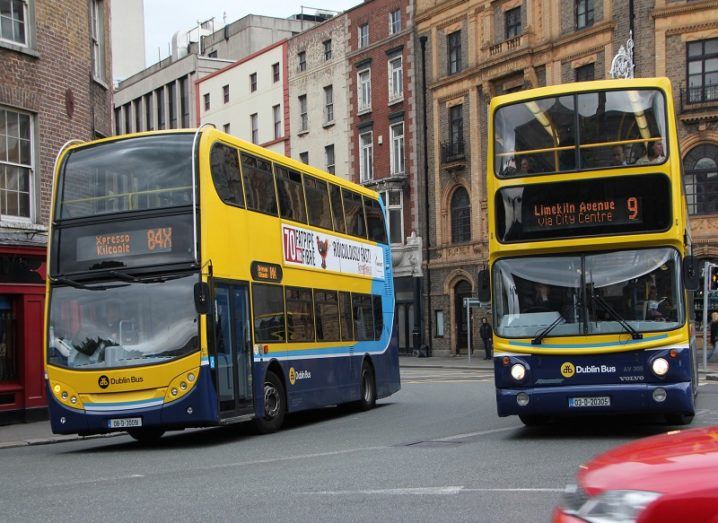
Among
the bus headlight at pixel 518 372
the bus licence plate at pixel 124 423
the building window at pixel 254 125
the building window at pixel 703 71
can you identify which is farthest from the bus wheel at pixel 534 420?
the building window at pixel 254 125

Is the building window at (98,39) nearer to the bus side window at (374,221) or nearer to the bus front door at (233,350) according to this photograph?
the bus side window at (374,221)

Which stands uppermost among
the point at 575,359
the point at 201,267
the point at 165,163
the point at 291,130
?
the point at 291,130

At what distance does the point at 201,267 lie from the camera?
14320 millimetres

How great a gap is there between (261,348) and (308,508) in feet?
24.3

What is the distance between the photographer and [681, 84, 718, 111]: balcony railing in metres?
37.1

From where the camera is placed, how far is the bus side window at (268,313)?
627 inches

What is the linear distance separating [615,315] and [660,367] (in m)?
0.81

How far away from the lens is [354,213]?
2083 cm

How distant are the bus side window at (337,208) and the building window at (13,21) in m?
6.75

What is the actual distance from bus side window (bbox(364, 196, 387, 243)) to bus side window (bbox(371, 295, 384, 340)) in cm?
123

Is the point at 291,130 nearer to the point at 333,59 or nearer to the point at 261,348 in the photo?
the point at 333,59

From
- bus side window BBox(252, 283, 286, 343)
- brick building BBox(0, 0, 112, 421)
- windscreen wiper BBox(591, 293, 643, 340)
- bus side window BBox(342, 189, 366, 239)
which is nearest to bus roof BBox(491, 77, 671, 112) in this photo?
windscreen wiper BBox(591, 293, 643, 340)

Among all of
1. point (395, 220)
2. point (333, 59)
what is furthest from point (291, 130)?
point (395, 220)

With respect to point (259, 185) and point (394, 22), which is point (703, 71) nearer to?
point (394, 22)
